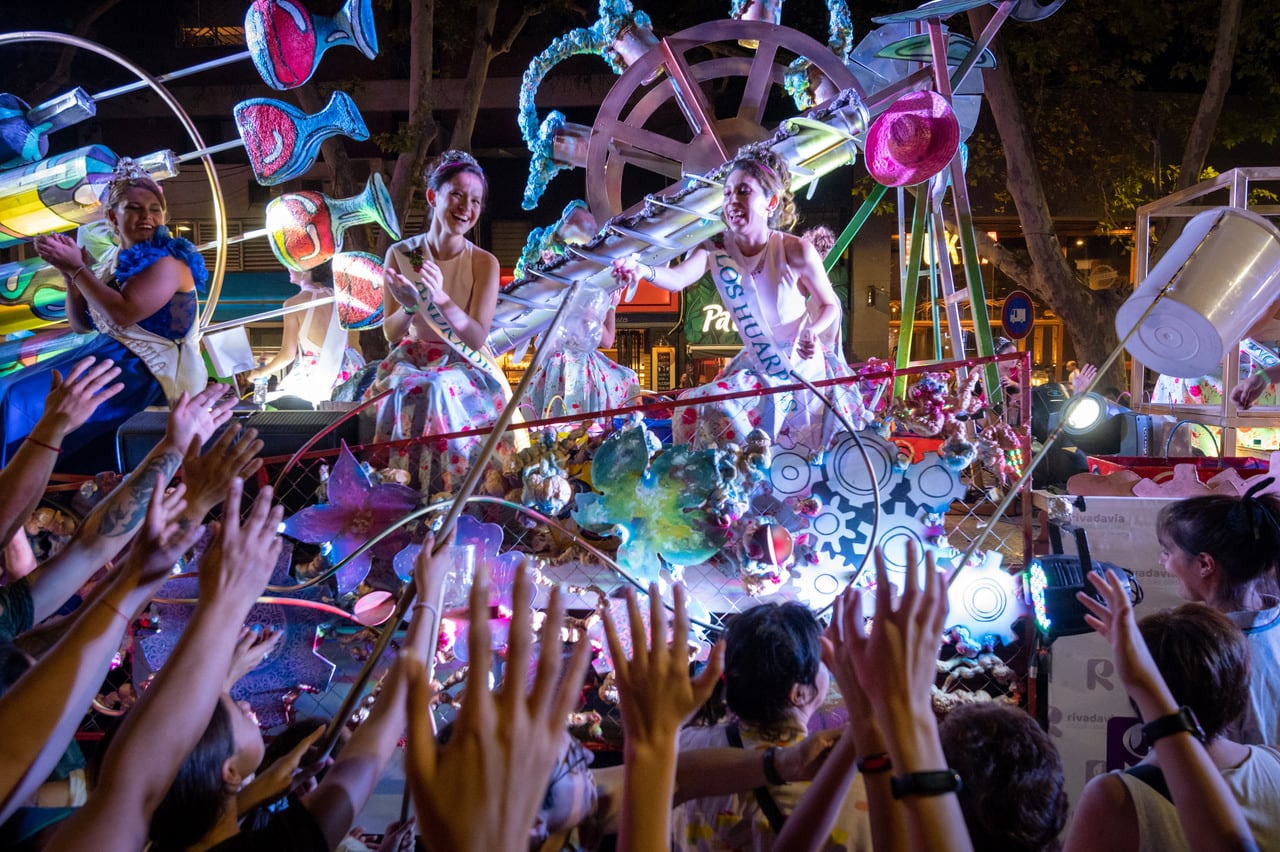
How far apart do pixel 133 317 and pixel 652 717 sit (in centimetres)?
311

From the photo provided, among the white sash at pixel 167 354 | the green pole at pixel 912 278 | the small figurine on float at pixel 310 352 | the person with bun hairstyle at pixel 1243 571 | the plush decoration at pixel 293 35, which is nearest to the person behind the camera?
the person with bun hairstyle at pixel 1243 571

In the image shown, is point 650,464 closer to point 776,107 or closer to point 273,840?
point 273,840

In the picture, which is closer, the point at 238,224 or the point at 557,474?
the point at 557,474

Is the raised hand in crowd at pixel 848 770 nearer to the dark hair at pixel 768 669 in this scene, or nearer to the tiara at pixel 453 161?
the dark hair at pixel 768 669

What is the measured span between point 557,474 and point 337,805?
8.17 ft

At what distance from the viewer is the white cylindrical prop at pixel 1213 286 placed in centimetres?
322

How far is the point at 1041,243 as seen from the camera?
397 inches

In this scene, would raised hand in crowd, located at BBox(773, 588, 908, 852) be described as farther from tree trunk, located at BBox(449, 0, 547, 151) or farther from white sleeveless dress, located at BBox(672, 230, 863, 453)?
tree trunk, located at BBox(449, 0, 547, 151)

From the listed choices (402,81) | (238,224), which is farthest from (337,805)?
(238,224)

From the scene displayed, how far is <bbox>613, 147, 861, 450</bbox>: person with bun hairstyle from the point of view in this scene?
432cm

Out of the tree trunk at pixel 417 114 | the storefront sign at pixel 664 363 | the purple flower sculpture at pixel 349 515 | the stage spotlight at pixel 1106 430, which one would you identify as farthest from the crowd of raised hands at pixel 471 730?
the storefront sign at pixel 664 363

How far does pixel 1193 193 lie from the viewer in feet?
23.0

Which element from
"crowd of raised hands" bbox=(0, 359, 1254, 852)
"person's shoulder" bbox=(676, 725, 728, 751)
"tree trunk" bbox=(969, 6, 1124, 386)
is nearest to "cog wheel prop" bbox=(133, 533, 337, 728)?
"crowd of raised hands" bbox=(0, 359, 1254, 852)

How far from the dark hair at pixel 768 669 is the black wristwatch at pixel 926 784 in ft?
1.94
